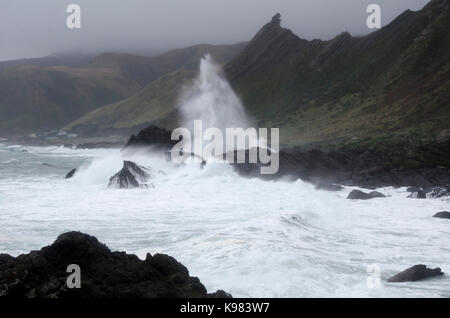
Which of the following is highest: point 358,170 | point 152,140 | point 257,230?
point 152,140

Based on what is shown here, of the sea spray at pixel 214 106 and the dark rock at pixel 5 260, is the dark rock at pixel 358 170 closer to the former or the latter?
the dark rock at pixel 5 260

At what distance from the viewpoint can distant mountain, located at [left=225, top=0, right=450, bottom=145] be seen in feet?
171

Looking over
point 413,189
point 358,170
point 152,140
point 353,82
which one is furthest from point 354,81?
point 413,189

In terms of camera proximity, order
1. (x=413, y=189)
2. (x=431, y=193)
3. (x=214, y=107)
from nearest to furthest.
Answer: (x=431, y=193), (x=413, y=189), (x=214, y=107)

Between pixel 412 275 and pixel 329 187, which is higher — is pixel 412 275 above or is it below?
below

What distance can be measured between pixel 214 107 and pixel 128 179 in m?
50.6

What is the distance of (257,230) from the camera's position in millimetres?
14656

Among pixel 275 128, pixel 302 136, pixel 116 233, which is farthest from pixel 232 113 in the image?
pixel 116 233

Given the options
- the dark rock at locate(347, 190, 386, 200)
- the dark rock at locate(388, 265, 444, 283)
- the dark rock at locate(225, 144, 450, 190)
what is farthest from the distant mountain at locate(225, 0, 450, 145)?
the dark rock at locate(388, 265, 444, 283)

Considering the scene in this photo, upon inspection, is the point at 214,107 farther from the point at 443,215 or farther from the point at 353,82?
the point at 443,215

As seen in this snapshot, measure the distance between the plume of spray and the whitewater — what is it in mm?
41816

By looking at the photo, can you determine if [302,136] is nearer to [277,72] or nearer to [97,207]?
[277,72]

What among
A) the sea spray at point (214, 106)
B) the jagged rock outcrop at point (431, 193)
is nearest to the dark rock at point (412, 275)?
the jagged rock outcrop at point (431, 193)

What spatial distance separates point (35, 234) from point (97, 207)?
18.5 ft
